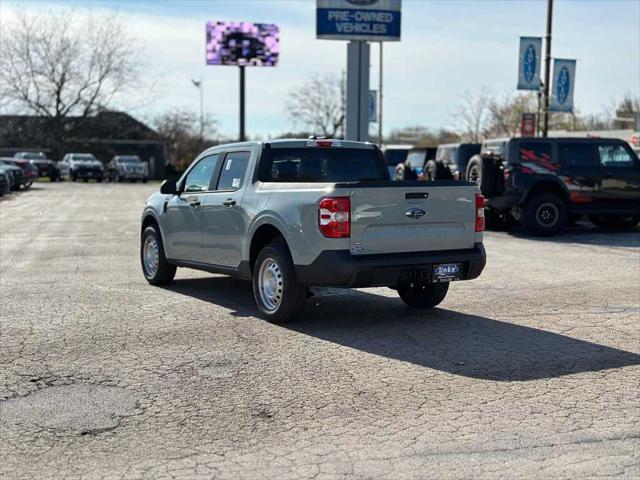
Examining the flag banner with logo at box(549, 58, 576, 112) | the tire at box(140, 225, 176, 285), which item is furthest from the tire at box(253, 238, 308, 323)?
the flag banner with logo at box(549, 58, 576, 112)

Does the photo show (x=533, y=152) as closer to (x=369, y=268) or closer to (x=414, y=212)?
(x=414, y=212)

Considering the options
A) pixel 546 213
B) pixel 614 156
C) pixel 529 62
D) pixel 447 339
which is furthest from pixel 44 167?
pixel 447 339

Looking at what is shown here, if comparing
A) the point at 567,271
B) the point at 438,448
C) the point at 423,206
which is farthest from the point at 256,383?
the point at 567,271

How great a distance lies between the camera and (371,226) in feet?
24.7

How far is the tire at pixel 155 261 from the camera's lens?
34.5ft

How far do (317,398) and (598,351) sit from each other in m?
2.67

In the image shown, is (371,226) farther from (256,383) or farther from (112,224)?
(112,224)

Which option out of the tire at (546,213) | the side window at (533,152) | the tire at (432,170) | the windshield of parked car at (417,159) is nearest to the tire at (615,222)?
the tire at (546,213)

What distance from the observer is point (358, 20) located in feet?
98.9

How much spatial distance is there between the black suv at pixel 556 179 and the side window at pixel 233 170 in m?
8.81

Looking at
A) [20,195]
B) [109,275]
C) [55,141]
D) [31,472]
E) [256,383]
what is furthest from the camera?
[55,141]

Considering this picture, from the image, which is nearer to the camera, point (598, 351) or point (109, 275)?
point (598, 351)

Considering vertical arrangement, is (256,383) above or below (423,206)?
below

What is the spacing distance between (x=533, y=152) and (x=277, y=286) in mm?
10622
